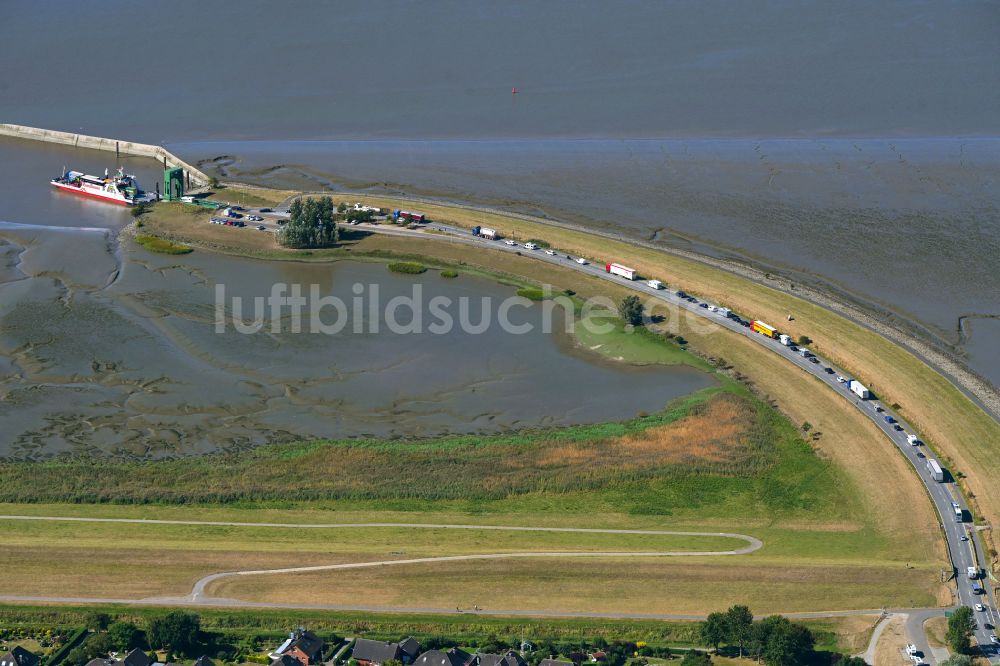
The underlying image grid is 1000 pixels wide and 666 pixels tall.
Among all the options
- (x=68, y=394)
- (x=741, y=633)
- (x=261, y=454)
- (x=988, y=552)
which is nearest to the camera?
(x=741, y=633)

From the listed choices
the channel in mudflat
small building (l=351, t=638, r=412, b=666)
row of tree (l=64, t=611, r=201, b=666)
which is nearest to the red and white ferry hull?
the channel in mudflat

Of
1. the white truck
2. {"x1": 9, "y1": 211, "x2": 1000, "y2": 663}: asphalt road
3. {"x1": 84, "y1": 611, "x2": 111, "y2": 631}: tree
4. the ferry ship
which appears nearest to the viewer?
{"x1": 84, "y1": 611, "x2": 111, "y2": 631}: tree

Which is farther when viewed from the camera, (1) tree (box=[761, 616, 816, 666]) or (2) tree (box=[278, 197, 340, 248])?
(2) tree (box=[278, 197, 340, 248])

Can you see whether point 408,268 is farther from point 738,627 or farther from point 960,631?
point 960,631

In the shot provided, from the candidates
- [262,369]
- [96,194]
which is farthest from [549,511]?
[96,194]

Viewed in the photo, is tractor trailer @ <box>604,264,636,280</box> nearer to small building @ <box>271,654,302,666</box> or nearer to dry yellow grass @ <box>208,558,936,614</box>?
dry yellow grass @ <box>208,558,936,614</box>

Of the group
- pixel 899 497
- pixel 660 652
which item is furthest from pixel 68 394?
pixel 899 497

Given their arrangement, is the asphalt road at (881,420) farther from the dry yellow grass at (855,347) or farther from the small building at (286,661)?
the small building at (286,661)

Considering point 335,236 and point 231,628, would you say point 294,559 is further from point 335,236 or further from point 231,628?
point 335,236
